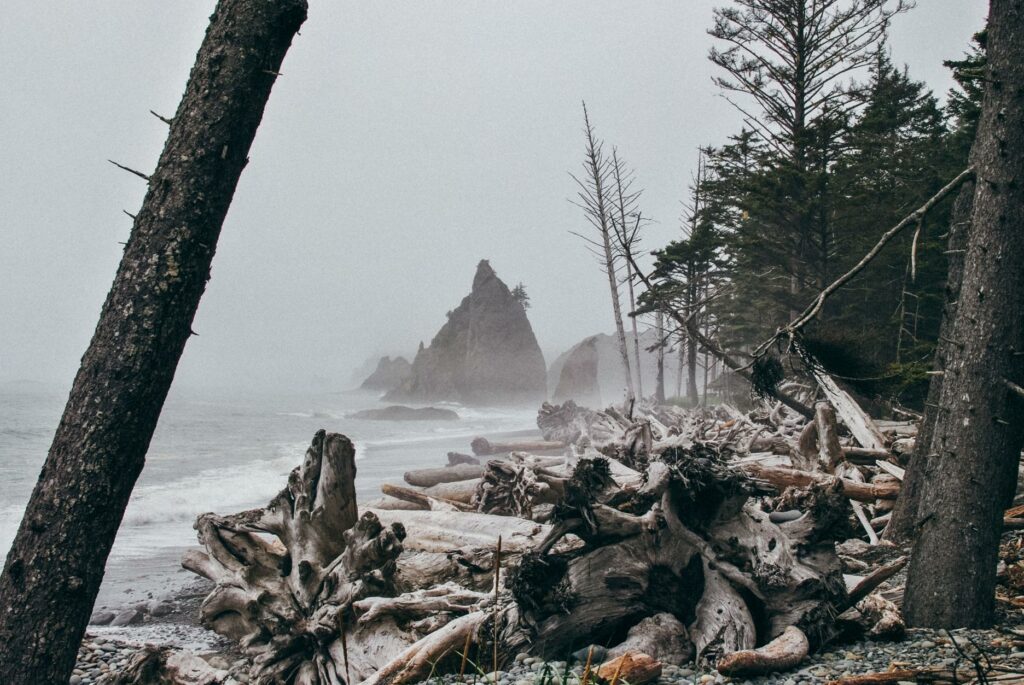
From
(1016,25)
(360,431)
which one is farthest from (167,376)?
(360,431)

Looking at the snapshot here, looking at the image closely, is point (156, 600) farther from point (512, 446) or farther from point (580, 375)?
point (580, 375)

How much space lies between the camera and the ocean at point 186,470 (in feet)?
37.6

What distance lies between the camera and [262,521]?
19.5ft

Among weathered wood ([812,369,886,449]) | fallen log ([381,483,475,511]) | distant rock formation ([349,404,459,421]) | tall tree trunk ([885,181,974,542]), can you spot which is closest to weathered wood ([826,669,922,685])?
tall tree trunk ([885,181,974,542])

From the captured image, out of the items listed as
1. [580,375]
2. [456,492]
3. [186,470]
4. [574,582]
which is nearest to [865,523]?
[574,582]

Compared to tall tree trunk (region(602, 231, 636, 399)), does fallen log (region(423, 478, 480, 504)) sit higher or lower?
lower

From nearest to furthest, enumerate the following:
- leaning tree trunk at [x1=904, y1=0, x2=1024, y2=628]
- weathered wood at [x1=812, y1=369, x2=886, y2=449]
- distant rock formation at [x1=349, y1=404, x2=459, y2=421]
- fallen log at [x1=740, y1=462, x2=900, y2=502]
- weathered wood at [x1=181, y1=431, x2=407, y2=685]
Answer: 1. leaning tree trunk at [x1=904, y1=0, x2=1024, y2=628]
2. weathered wood at [x1=181, y1=431, x2=407, y2=685]
3. fallen log at [x1=740, y1=462, x2=900, y2=502]
4. weathered wood at [x1=812, y1=369, x2=886, y2=449]
5. distant rock formation at [x1=349, y1=404, x2=459, y2=421]

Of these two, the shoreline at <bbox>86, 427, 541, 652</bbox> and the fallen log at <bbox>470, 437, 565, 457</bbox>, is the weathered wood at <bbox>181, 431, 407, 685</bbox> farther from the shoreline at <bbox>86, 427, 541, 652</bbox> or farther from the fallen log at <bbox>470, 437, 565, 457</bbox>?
the fallen log at <bbox>470, 437, 565, 457</bbox>

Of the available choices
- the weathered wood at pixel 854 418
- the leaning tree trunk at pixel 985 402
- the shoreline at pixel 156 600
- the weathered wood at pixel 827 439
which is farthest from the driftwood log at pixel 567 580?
the weathered wood at pixel 854 418

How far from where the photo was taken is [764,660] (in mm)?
3920

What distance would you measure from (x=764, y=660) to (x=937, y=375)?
11.3 feet

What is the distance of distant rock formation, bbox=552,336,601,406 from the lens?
2436 inches

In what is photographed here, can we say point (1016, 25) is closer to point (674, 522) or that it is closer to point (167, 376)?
point (674, 522)

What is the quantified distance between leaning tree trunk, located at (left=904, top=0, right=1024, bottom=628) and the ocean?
29.9 feet
